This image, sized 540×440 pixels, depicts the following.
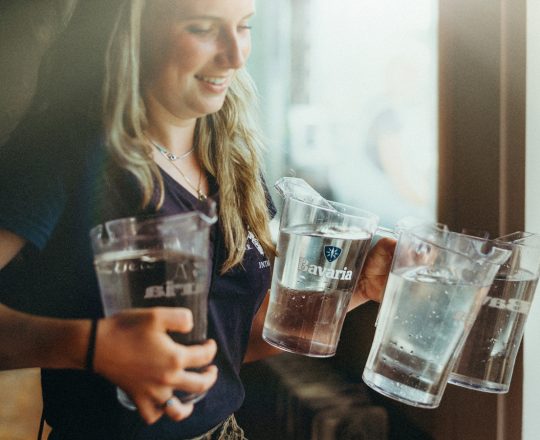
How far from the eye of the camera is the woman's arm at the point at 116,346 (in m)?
0.57

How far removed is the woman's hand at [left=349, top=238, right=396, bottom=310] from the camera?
0.81m

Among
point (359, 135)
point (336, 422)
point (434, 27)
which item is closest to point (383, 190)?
point (359, 135)

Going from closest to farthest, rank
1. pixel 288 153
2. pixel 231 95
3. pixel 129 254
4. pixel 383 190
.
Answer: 1. pixel 129 254
2. pixel 231 95
3. pixel 288 153
4. pixel 383 190

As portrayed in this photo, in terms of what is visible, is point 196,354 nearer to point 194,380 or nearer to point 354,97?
point 194,380

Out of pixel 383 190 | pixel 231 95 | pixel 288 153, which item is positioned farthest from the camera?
pixel 383 190

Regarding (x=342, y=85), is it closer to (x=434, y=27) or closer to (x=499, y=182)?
(x=434, y=27)

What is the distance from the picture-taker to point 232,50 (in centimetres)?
65

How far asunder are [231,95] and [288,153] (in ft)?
0.52

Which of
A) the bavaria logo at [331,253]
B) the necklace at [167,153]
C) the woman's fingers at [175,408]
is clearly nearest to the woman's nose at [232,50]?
the necklace at [167,153]

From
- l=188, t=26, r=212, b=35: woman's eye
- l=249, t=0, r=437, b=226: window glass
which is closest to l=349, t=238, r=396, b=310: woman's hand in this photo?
l=249, t=0, r=437, b=226: window glass

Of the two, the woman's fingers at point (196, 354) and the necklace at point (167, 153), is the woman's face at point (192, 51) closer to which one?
the necklace at point (167, 153)

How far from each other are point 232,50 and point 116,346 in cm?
32

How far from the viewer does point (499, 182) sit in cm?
95

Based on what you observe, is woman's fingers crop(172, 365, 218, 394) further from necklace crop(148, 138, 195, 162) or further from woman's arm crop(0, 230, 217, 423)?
necklace crop(148, 138, 195, 162)
